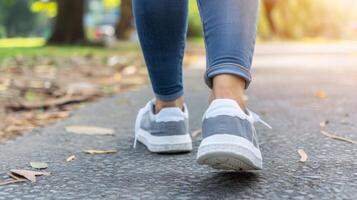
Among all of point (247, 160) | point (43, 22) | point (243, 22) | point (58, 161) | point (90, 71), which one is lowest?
point (43, 22)

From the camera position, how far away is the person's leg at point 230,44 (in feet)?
4.66

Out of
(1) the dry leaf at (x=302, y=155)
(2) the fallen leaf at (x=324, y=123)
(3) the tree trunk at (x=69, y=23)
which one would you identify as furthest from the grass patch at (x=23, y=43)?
(1) the dry leaf at (x=302, y=155)

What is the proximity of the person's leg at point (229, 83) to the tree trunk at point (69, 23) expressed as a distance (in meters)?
9.98

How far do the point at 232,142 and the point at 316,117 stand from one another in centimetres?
140

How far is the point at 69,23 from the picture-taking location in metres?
11.4

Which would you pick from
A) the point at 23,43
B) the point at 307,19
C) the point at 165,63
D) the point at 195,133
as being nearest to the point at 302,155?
the point at 165,63

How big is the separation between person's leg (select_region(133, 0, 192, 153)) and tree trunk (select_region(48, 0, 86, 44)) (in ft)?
31.6

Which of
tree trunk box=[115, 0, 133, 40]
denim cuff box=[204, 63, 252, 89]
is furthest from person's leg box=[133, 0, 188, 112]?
tree trunk box=[115, 0, 133, 40]

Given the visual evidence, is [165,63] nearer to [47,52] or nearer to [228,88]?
[228,88]

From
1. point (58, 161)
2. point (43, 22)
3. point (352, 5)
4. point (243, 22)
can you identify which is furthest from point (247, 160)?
point (43, 22)

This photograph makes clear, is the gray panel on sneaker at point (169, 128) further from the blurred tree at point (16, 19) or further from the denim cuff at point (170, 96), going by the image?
the blurred tree at point (16, 19)

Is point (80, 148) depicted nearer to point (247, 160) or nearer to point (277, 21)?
point (247, 160)

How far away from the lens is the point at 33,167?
5.46 ft

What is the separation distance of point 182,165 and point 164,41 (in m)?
0.34
